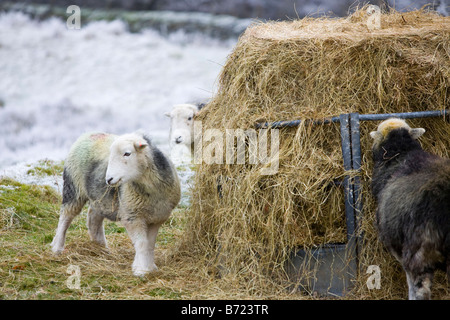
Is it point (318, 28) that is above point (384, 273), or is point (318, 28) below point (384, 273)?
above

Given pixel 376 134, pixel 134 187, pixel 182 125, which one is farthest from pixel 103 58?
pixel 376 134

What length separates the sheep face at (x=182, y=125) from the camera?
290 inches

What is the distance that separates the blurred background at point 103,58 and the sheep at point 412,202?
7092 mm

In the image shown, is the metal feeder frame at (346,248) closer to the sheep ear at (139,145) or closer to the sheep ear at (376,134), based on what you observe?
the sheep ear at (376,134)

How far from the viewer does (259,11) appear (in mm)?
11586

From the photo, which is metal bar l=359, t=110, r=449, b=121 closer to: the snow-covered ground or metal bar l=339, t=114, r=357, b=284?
metal bar l=339, t=114, r=357, b=284

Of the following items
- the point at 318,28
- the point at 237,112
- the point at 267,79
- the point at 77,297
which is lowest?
the point at 77,297

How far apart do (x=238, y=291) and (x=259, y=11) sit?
822 cm

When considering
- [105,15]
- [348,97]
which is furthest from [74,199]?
[105,15]

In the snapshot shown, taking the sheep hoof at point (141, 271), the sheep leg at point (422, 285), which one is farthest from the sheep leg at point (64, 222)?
the sheep leg at point (422, 285)

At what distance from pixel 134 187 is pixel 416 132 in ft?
9.85

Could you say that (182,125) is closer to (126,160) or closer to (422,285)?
(126,160)

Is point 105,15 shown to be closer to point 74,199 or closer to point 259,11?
point 259,11

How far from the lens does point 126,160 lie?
5.51m
